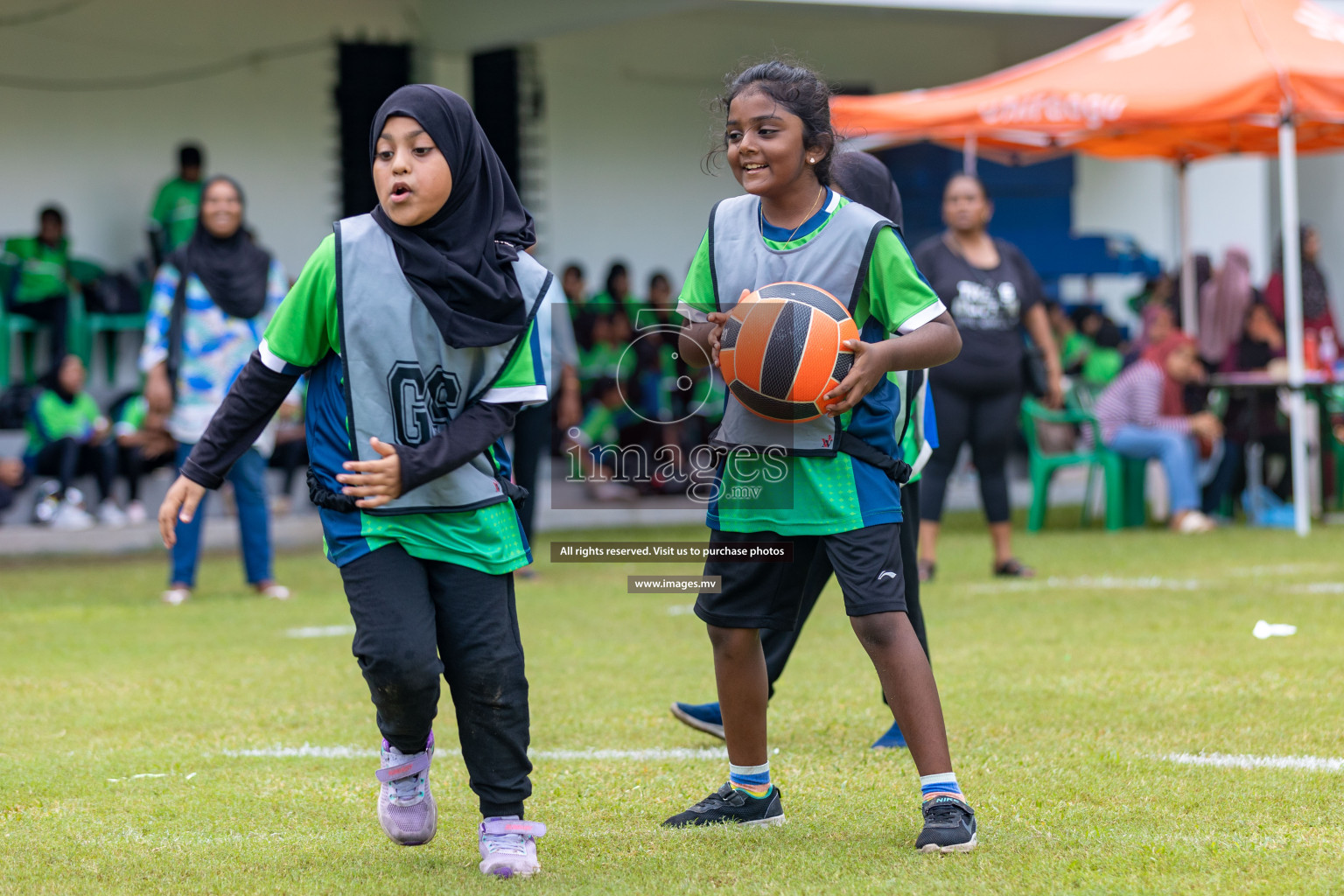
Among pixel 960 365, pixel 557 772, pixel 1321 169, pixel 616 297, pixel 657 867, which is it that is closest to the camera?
pixel 657 867

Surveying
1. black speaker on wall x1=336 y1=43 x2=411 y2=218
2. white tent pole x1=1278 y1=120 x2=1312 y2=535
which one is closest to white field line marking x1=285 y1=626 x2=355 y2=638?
white tent pole x1=1278 y1=120 x2=1312 y2=535

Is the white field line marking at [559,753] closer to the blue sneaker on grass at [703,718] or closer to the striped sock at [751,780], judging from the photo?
the blue sneaker on grass at [703,718]

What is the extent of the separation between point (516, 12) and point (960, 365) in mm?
7490

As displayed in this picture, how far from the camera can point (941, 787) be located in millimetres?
3621

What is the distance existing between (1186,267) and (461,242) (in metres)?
10.5

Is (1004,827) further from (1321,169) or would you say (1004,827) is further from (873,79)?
(1321,169)

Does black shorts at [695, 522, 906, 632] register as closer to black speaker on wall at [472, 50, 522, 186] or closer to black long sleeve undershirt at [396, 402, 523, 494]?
black long sleeve undershirt at [396, 402, 523, 494]

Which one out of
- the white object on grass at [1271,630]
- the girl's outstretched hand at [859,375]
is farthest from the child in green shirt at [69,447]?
the girl's outstretched hand at [859,375]

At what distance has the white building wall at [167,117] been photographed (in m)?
14.0

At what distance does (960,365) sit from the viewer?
8383mm

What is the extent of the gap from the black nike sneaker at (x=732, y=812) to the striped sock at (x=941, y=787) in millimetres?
440

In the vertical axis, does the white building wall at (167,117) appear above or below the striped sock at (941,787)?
above

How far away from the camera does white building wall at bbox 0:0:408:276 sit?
13961mm

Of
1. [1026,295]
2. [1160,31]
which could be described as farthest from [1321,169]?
[1026,295]
